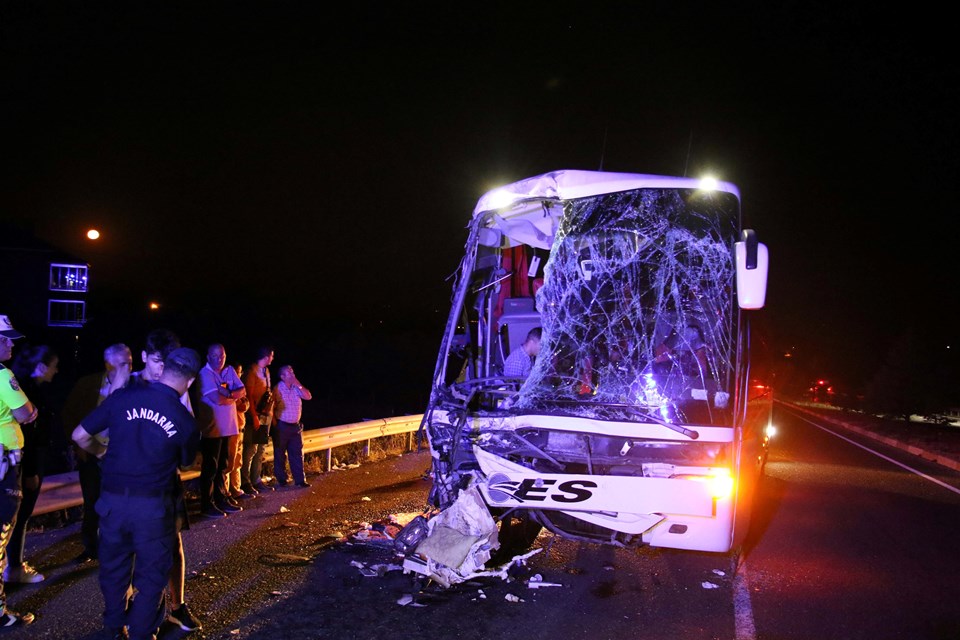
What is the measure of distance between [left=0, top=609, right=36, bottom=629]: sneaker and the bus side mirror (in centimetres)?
552

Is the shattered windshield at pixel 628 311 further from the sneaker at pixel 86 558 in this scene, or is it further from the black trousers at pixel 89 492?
the sneaker at pixel 86 558

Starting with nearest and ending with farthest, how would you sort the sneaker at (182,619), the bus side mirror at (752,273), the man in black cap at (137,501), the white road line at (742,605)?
the man in black cap at (137,501) < the sneaker at (182,619) < the white road line at (742,605) < the bus side mirror at (752,273)

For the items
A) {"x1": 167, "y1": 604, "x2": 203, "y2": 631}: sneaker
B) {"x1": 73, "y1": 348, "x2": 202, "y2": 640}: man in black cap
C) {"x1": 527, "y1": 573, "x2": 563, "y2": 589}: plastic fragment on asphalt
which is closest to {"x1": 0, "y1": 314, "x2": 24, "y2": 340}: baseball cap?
{"x1": 73, "y1": 348, "x2": 202, "y2": 640}: man in black cap

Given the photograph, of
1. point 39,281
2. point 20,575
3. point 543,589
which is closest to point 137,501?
point 20,575

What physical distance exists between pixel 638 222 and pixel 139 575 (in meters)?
4.71

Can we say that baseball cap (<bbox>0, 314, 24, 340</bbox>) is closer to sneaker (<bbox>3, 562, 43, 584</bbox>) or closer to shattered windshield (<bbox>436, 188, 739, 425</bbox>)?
sneaker (<bbox>3, 562, 43, 584</bbox>)

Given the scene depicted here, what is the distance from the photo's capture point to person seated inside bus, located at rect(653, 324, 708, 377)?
5758 millimetres

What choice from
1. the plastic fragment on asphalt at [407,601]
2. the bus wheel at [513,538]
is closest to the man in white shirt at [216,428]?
the bus wheel at [513,538]

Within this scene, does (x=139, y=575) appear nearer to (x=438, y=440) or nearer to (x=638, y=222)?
(x=438, y=440)

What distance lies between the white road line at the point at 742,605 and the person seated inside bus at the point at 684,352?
1861 millimetres

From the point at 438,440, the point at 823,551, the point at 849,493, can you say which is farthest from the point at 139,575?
the point at 849,493

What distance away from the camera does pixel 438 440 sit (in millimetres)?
5891

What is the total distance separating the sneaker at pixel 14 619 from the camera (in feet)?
14.2

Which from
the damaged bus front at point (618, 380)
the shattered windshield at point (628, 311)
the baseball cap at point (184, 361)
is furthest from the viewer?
→ the shattered windshield at point (628, 311)
